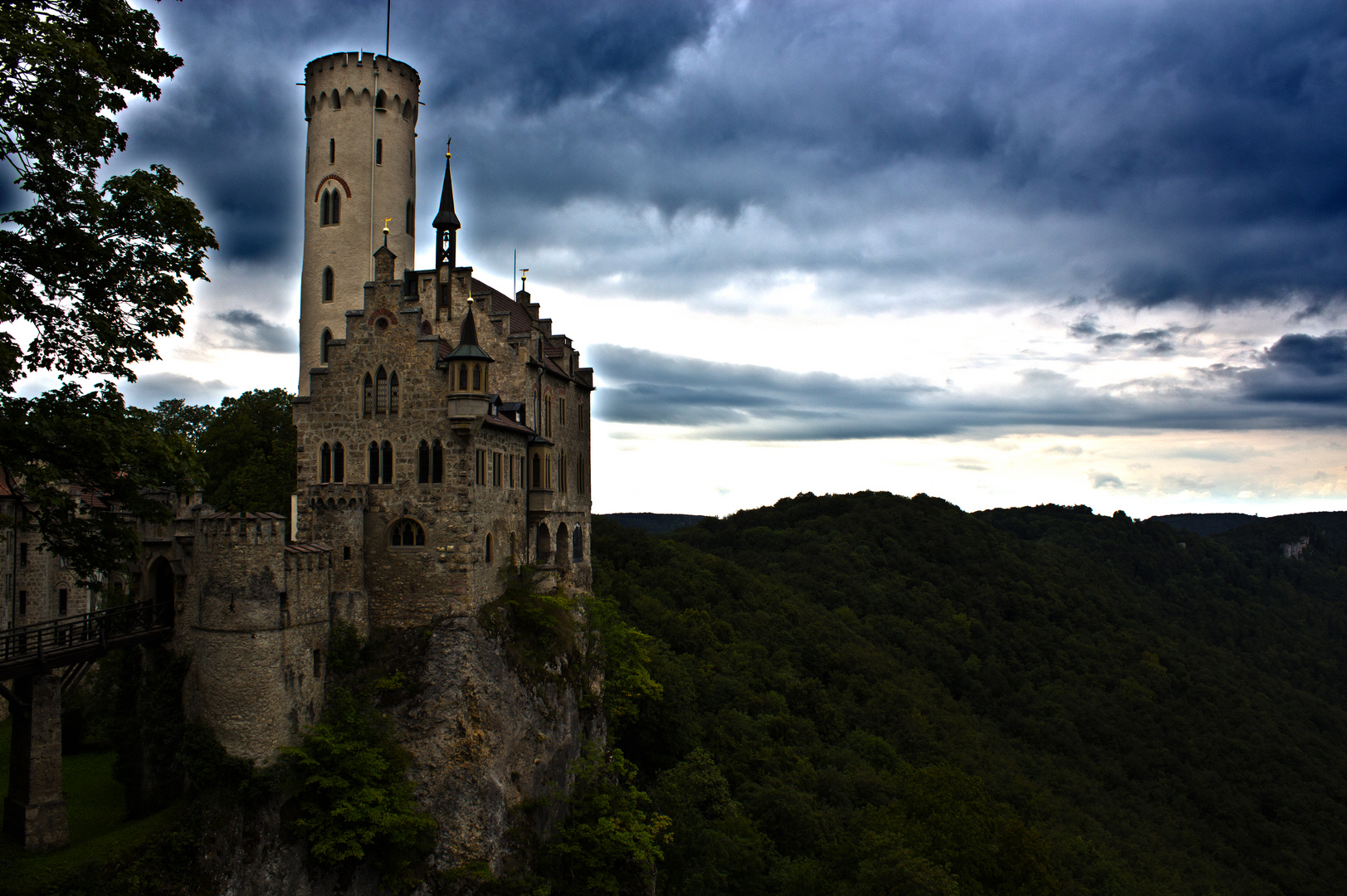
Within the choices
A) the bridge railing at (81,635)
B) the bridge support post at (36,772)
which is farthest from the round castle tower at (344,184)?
the bridge support post at (36,772)

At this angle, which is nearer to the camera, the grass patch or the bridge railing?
the grass patch

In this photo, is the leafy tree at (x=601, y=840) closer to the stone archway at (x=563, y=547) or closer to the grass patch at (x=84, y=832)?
the stone archway at (x=563, y=547)

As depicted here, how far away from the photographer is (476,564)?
112 feet

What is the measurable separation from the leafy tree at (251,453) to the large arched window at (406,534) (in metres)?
13.3

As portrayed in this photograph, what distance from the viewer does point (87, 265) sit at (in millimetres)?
18266

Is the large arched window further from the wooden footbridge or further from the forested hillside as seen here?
the forested hillside

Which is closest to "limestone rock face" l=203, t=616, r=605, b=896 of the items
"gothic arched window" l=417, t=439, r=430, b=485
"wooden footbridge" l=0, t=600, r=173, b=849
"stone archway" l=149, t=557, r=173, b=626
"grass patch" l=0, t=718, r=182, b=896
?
"grass patch" l=0, t=718, r=182, b=896

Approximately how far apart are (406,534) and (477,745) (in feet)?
28.5

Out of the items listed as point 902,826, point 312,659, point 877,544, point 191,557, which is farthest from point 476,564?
point 877,544

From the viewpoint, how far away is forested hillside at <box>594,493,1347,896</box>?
145 ft

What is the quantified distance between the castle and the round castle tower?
9 cm

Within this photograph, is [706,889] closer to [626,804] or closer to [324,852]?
[626,804]

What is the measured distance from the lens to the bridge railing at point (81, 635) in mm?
25750

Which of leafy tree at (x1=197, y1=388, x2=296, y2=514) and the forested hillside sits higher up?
leafy tree at (x1=197, y1=388, x2=296, y2=514)
